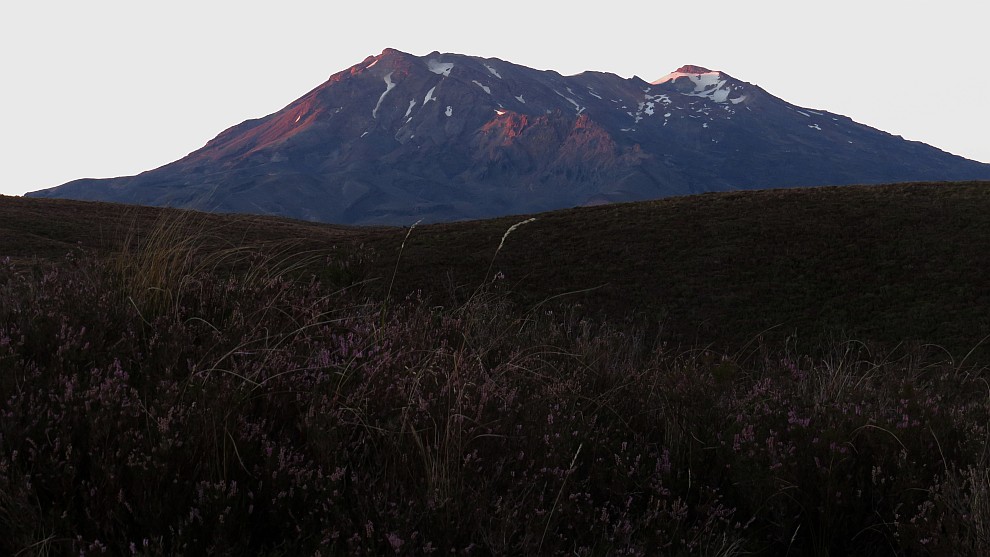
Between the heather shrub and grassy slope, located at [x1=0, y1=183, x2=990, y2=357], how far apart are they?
1664 cm

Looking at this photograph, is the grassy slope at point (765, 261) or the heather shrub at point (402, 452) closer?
the heather shrub at point (402, 452)

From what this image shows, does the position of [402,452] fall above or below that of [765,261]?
above

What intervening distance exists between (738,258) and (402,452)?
31.1 meters

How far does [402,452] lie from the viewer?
10.1 feet

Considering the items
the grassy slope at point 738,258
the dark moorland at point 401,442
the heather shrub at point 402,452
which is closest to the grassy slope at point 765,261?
the grassy slope at point 738,258

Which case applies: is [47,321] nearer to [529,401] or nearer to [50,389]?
[50,389]

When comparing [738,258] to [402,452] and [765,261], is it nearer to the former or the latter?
[765,261]

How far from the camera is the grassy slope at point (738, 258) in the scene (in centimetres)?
2550

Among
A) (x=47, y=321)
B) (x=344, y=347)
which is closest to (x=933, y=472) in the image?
(x=344, y=347)

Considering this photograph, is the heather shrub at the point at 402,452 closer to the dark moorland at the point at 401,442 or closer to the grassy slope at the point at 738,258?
the dark moorland at the point at 401,442

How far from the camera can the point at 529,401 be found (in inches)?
153

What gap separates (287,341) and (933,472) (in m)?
3.72

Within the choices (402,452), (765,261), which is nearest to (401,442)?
(402,452)

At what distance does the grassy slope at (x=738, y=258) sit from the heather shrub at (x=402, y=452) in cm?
1664
